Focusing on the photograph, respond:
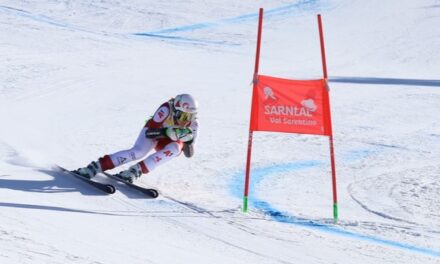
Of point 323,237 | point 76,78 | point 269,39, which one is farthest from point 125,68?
point 323,237

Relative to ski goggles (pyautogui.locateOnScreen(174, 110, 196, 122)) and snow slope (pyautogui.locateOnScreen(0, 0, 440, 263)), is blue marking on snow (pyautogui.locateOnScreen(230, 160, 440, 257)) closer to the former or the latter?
snow slope (pyautogui.locateOnScreen(0, 0, 440, 263))

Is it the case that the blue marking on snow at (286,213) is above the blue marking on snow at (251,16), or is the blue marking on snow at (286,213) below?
below

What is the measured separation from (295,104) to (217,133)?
4844 mm

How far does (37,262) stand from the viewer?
538cm

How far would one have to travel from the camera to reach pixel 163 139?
930cm

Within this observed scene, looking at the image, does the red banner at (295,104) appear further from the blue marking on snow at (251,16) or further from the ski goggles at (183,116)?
the blue marking on snow at (251,16)

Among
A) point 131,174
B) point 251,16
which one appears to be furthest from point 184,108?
point 251,16

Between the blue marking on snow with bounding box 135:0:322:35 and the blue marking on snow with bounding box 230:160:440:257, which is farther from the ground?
the blue marking on snow with bounding box 135:0:322:35

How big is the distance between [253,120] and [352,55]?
1242 centimetres

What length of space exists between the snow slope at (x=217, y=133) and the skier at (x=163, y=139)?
0.96 feet

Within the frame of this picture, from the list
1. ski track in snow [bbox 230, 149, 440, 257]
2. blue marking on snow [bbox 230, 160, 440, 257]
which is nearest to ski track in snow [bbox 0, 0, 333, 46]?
ski track in snow [bbox 230, 149, 440, 257]

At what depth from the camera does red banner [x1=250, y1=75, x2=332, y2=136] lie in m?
8.18

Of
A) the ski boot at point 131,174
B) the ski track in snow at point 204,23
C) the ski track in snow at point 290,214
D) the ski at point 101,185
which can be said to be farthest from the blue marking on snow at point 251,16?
the ski at point 101,185

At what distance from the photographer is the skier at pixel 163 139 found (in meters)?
8.97
